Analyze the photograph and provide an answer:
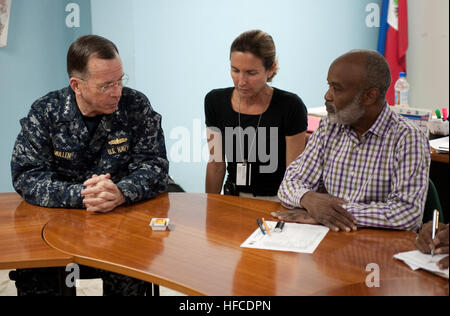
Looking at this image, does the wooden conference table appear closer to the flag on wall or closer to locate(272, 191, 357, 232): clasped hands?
locate(272, 191, 357, 232): clasped hands

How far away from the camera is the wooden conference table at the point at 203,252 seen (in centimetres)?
161

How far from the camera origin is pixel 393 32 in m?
4.90

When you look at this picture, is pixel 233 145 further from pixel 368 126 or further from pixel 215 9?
pixel 215 9

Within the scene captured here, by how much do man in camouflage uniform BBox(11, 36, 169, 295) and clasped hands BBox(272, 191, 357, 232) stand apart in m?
0.68

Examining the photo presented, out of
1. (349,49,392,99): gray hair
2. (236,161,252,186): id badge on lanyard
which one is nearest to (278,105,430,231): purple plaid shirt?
(349,49,392,99): gray hair

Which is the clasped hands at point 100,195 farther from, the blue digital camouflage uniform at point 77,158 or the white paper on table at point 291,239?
the white paper on table at point 291,239

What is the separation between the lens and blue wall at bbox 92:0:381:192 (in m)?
4.29

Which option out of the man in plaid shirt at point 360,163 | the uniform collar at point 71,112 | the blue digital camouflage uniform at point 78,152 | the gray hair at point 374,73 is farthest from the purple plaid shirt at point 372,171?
the uniform collar at point 71,112

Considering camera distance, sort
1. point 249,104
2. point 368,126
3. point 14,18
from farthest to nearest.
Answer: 1. point 14,18
2. point 249,104
3. point 368,126

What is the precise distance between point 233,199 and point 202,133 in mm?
2189

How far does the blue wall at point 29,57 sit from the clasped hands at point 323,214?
262 cm

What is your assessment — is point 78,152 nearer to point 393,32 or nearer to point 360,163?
point 360,163

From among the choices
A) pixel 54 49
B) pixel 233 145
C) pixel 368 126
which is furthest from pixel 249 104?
pixel 54 49

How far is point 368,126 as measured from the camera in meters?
2.22
